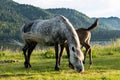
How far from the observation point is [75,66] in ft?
41.9

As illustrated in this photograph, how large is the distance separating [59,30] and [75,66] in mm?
2042

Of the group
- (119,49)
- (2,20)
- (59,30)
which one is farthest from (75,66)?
(2,20)

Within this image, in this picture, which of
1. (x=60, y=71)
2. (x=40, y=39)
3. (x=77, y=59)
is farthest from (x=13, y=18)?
(x=77, y=59)

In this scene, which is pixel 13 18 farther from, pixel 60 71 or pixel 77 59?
pixel 77 59

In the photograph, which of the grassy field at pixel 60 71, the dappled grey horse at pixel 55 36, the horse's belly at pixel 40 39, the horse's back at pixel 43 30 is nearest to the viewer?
the grassy field at pixel 60 71

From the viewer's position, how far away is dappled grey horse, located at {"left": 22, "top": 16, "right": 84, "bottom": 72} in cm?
1284

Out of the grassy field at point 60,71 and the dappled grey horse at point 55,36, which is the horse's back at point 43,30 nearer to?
the dappled grey horse at point 55,36

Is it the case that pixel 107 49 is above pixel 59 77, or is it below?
below

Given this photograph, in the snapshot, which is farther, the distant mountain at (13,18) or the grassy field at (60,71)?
the distant mountain at (13,18)

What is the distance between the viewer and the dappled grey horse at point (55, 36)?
506 inches

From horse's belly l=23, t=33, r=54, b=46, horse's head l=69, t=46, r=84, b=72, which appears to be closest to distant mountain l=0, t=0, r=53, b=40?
horse's belly l=23, t=33, r=54, b=46

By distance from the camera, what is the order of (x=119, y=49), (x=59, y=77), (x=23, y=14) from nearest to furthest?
(x=59, y=77), (x=119, y=49), (x=23, y=14)

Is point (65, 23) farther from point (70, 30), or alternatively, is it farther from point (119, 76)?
point (119, 76)

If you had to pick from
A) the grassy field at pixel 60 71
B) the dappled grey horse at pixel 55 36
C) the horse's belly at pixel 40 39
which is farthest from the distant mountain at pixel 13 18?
the horse's belly at pixel 40 39
